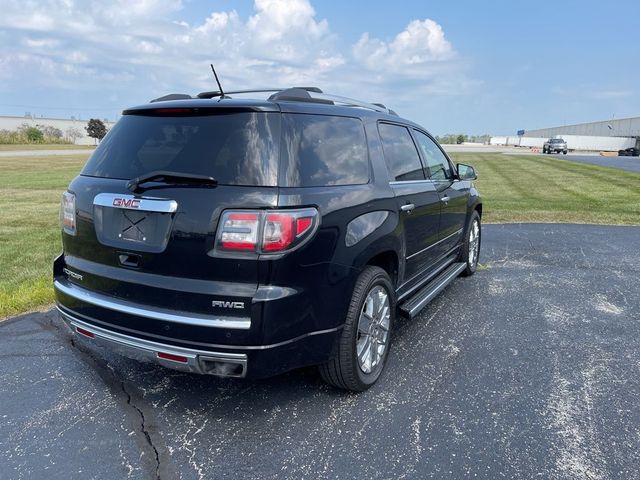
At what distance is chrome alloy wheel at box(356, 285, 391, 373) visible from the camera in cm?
330

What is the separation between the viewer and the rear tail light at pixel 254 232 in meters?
2.56

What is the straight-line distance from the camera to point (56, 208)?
11.1 metres

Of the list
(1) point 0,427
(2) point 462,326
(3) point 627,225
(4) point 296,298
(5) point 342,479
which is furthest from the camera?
(3) point 627,225

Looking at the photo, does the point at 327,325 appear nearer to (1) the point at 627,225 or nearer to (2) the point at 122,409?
(2) the point at 122,409

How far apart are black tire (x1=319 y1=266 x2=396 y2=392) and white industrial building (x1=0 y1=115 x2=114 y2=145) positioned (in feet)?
266

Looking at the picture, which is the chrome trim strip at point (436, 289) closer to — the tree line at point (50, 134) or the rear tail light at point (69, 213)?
the rear tail light at point (69, 213)

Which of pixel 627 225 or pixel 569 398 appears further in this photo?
pixel 627 225

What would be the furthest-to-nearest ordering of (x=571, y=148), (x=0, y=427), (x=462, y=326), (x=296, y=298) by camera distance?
(x=571, y=148) → (x=462, y=326) → (x=0, y=427) → (x=296, y=298)

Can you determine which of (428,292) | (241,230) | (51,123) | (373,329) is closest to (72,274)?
(241,230)

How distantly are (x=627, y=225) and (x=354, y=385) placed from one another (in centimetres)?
885

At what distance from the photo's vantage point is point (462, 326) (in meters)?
4.55

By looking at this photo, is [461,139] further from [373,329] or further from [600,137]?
[373,329]

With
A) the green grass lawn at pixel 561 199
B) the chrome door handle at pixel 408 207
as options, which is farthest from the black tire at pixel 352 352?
the green grass lawn at pixel 561 199

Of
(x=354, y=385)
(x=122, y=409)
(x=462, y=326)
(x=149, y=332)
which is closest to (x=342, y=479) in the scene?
(x=354, y=385)
